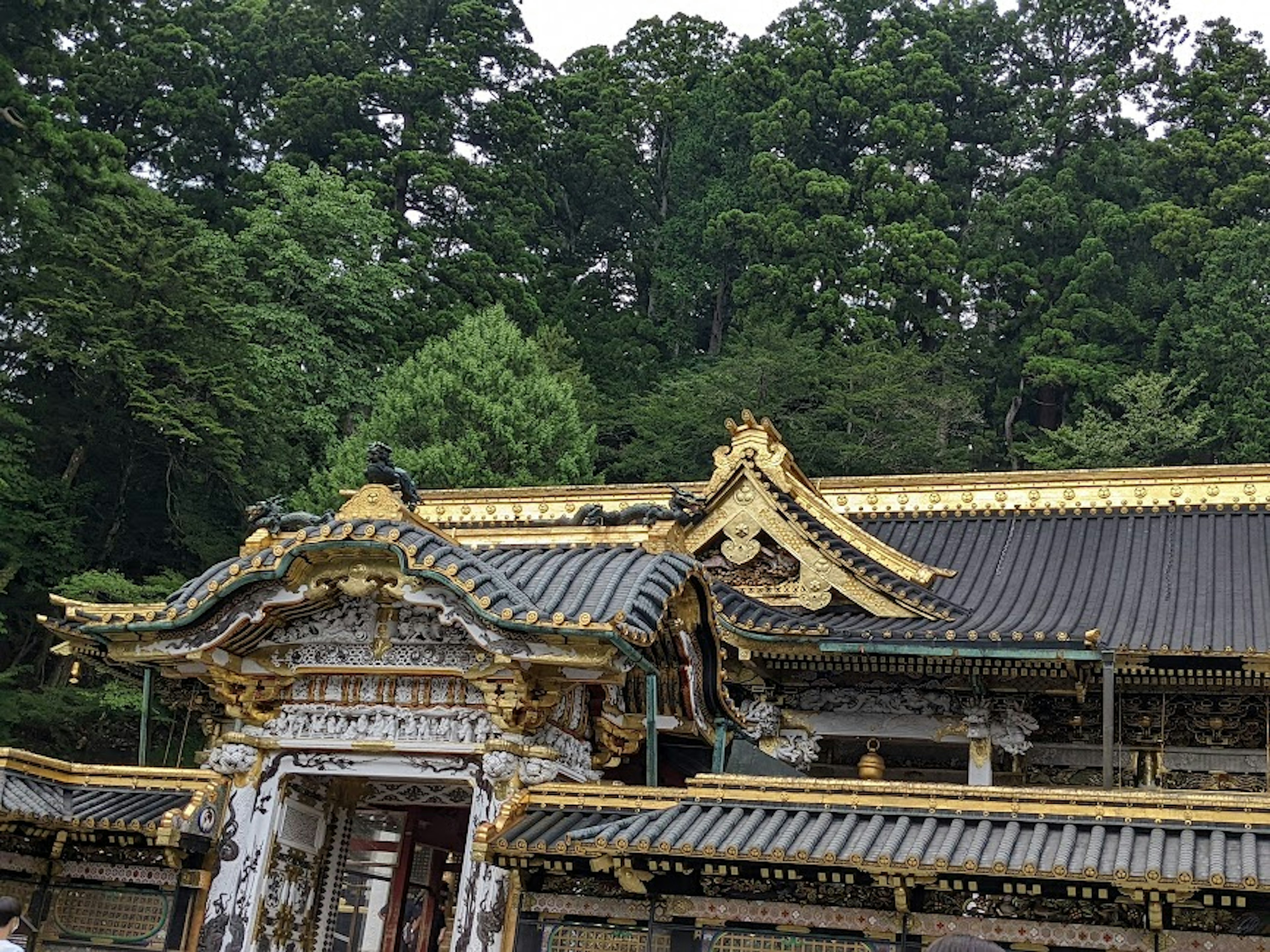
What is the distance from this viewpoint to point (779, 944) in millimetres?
9289

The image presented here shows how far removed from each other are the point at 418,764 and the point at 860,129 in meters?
42.5

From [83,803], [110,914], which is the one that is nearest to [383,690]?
[83,803]

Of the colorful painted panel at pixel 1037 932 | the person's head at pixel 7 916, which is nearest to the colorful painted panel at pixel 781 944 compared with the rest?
the colorful painted panel at pixel 1037 932

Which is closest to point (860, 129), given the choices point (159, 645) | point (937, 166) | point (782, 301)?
point (937, 166)

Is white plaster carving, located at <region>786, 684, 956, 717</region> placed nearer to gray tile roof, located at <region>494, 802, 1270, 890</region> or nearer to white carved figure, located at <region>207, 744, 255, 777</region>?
gray tile roof, located at <region>494, 802, 1270, 890</region>

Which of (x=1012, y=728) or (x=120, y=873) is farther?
(x=1012, y=728)

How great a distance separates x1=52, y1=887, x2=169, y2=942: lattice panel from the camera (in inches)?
430

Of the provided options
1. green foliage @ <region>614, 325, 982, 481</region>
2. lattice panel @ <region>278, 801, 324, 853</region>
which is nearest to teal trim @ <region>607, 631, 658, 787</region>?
lattice panel @ <region>278, 801, 324, 853</region>

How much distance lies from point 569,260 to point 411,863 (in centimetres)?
3858

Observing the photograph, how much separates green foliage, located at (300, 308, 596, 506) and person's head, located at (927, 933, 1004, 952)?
25.3 metres

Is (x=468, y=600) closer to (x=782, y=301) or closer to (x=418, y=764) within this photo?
(x=418, y=764)

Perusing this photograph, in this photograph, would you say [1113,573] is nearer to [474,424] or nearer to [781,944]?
[781,944]

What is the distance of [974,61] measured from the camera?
2040 inches

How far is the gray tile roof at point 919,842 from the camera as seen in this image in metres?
8.22
